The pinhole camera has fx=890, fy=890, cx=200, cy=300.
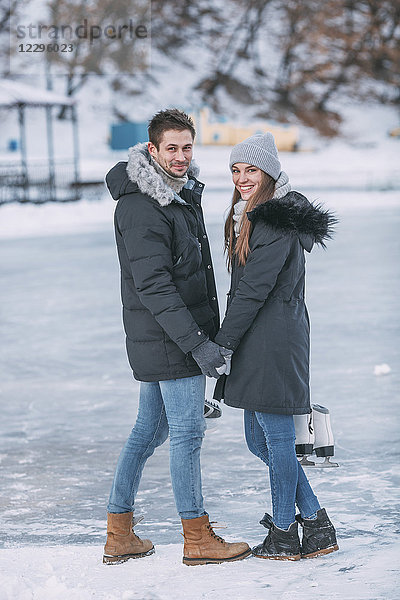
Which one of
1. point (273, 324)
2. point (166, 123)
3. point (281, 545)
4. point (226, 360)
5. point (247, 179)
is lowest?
point (281, 545)

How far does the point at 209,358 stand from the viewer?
312cm

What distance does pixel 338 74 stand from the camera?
50.0m

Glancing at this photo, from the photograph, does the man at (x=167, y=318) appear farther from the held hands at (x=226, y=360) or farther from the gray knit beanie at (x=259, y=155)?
the gray knit beanie at (x=259, y=155)

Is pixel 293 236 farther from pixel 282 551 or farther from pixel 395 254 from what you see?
pixel 395 254

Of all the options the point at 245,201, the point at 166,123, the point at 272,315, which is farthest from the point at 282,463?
the point at 166,123

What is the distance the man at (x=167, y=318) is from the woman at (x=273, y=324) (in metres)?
0.13

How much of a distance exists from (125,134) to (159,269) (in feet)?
111

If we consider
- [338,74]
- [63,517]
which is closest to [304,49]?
[338,74]

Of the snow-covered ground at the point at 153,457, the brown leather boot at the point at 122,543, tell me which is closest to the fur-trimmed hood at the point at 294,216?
the snow-covered ground at the point at 153,457

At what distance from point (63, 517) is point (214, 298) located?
1323 millimetres

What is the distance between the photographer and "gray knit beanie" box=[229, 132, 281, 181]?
3.24 meters

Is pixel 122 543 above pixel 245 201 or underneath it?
underneath

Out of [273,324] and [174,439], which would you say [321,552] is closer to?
[174,439]

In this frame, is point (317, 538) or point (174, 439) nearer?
point (174, 439)
